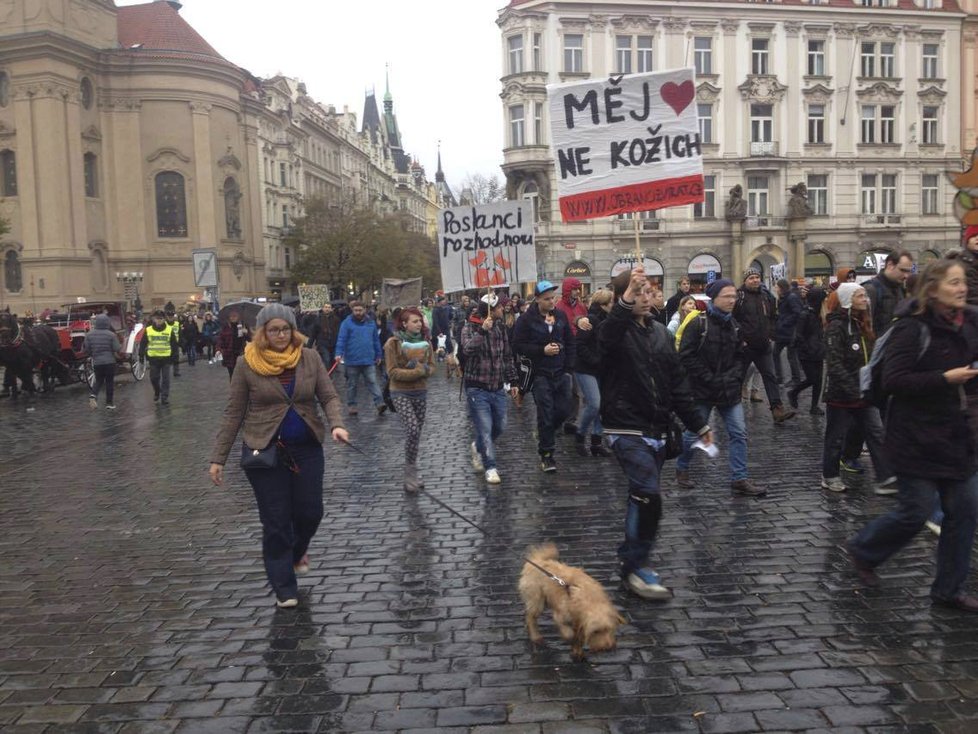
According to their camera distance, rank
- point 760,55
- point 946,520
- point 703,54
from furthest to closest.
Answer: point 760,55 → point 703,54 → point 946,520

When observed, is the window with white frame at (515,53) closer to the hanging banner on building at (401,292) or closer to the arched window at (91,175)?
the hanging banner on building at (401,292)

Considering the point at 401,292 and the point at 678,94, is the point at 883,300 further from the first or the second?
the point at 401,292

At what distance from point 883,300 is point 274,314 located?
680 cm

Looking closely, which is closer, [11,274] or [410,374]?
[410,374]

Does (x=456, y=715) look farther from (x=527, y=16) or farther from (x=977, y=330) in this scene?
(x=527, y=16)

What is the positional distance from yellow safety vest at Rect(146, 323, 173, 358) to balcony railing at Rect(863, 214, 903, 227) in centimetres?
4075

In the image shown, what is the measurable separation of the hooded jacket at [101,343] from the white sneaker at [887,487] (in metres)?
13.7

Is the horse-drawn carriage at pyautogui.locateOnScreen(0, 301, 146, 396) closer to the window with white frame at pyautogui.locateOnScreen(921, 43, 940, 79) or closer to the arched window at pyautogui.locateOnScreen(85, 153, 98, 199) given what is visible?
the arched window at pyautogui.locateOnScreen(85, 153, 98, 199)

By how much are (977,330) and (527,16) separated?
4204 centimetres

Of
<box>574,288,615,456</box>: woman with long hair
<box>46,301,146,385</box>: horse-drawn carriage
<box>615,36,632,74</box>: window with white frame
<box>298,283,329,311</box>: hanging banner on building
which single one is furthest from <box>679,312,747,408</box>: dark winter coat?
<box>615,36,632,74</box>: window with white frame

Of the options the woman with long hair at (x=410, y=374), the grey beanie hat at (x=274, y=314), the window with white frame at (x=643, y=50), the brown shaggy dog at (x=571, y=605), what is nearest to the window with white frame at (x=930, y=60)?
the window with white frame at (x=643, y=50)

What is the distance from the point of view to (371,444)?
11.4 meters

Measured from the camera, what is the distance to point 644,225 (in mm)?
43531

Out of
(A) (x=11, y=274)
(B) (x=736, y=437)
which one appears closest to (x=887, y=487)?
(B) (x=736, y=437)
